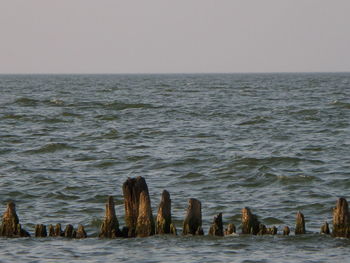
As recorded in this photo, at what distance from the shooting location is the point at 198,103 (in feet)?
218

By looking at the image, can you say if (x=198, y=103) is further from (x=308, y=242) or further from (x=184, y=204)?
(x=308, y=242)

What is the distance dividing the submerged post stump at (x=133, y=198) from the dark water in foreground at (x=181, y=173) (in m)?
0.39

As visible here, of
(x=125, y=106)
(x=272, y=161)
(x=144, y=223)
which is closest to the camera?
(x=144, y=223)

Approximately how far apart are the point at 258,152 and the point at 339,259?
18066mm

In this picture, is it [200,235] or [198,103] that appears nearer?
[200,235]

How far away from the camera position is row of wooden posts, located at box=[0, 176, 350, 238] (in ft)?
52.6

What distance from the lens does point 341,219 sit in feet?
52.3

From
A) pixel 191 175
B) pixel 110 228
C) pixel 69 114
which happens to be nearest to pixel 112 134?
pixel 69 114

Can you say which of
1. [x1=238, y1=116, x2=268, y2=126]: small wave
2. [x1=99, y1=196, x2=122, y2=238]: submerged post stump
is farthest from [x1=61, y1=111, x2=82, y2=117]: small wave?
[x1=99, y1=196, x2=122, y2=238]: submerged post stump

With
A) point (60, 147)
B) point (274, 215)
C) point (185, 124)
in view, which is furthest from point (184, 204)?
point (185, 124)

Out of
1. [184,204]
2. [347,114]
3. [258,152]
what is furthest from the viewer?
[347,114]

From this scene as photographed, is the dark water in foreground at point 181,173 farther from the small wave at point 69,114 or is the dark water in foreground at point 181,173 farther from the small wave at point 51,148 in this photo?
the small wave at point 69,114

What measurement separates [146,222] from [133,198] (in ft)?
1.84

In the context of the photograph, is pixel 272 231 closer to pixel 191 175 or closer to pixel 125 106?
pixel 191 175
